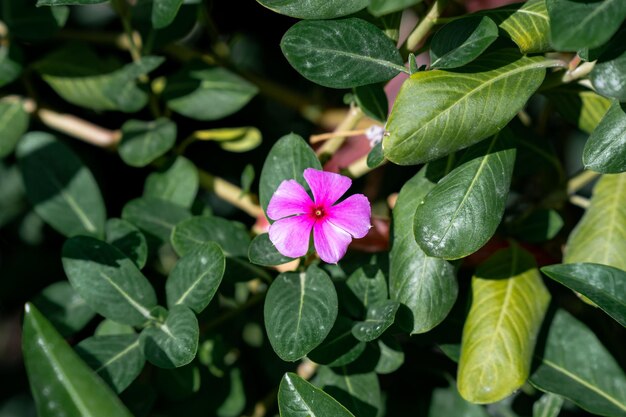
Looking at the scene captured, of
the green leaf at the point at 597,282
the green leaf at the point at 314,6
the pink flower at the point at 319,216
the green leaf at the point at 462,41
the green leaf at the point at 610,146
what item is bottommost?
the green leaf at the point at 597,282

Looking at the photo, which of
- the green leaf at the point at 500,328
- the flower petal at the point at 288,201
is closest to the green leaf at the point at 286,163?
the flower petal at the point at 288,201

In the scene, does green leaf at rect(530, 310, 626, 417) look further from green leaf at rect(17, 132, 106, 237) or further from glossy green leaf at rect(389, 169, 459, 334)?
green leaf at rect(17, 132, 106, 237)

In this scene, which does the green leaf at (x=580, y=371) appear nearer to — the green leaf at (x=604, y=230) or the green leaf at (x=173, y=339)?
the green leaf at (x=604, y=230)

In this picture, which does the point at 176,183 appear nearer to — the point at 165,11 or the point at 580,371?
the point at 165,11

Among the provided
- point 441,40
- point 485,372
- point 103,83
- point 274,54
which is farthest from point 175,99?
point 485,372

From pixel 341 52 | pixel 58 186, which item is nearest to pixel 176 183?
pixel 58 186

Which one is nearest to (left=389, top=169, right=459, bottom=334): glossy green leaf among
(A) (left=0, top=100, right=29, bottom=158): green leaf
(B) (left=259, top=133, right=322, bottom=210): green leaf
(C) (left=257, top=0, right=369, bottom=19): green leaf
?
(B) (left=259, top=133, right=322, bottom=210): green leaf

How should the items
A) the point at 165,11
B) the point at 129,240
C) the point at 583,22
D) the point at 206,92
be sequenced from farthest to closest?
the point at 206,92 → the point at 129,240 → the point at 165,11 → the point at 583,22
